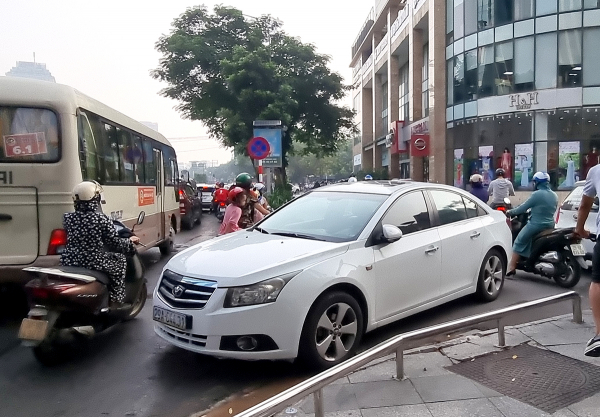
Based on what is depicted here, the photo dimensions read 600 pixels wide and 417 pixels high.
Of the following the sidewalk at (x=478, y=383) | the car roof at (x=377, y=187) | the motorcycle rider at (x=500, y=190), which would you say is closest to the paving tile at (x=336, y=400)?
the sidewalk at (x=478, y=383)

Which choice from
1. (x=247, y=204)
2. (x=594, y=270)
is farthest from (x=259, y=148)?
(x=594, y=270)

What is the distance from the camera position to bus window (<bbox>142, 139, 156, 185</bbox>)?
10.5 metres

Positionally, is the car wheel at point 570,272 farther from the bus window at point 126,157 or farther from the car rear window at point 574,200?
the bus window at point 126,157

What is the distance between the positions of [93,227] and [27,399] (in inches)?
62.2

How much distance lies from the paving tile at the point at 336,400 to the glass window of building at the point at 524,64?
24.8 m

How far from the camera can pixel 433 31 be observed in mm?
30094

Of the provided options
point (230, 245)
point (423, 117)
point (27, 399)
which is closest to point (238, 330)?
point (230, 245)

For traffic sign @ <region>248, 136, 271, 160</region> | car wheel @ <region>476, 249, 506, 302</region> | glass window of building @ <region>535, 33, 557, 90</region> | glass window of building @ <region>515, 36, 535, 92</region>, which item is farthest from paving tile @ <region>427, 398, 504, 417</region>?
glass window of building @ <region>515, 36, 535, 92</region>

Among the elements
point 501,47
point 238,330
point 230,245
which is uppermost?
point 501,47

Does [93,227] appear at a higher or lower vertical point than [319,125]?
lower

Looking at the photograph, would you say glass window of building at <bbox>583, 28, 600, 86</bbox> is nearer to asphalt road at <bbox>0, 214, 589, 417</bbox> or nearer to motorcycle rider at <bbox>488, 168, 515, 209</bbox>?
motorcycle rider at <bbox>488, 168, 515, 209</bbox>

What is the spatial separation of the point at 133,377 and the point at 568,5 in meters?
25.8

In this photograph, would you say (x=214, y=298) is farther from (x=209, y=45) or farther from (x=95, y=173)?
(x=209, y=45)

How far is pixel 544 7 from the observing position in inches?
973
